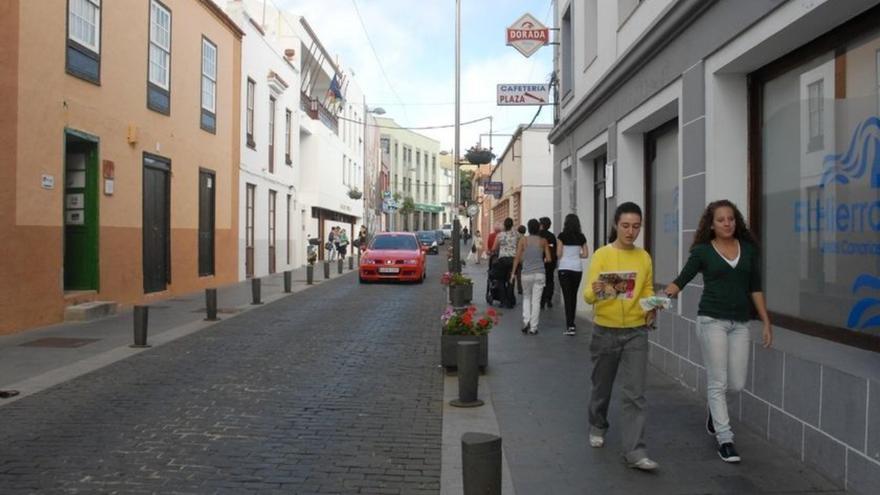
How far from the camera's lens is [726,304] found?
4938 mm

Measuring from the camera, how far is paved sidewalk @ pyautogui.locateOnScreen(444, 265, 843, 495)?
15.3 feet

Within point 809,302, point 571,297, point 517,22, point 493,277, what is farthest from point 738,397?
point 517,22

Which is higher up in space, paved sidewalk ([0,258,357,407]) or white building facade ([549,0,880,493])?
white building facade ([549,0,880,493])

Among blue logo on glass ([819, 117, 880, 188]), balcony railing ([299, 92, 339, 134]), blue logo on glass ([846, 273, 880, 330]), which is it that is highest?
balcony railing ([299, 92, 339, 134])

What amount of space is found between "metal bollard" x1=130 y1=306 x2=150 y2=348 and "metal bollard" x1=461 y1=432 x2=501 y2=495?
25.0 ft

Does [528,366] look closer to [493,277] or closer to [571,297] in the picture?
[571,297]

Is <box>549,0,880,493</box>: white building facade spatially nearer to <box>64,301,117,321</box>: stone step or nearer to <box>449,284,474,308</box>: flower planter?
<box>449,284,474,308</box>: flower planter

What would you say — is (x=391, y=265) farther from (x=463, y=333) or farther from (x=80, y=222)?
(x=463, y=333)

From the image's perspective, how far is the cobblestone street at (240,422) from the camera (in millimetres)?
4762

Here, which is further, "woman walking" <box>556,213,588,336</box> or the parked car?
the parked car

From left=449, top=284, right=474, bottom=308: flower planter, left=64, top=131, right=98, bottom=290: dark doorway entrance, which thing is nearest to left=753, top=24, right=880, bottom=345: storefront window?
left=449, top=284, right=474, bottom=308: flower planter

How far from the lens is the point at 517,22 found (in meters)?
14.6

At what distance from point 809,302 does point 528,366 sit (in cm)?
348

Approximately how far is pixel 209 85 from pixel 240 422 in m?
14.5
